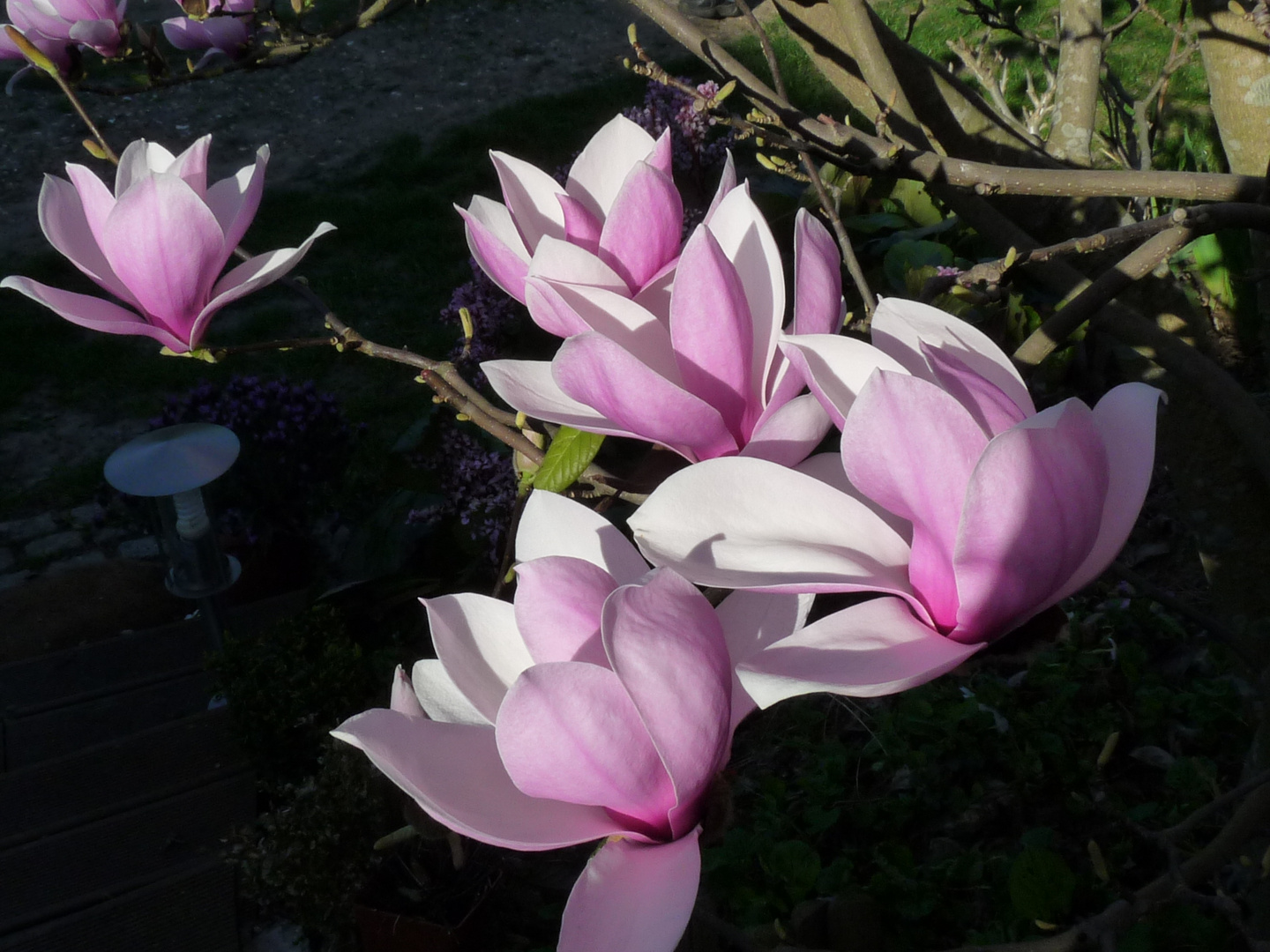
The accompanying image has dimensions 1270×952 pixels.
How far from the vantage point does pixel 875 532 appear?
1.67ft

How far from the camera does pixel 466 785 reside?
0.50 metres

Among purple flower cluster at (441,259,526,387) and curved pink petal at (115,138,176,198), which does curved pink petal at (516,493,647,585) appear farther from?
purple flower cluster at (441,259,526,387)

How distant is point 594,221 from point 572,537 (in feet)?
0.83

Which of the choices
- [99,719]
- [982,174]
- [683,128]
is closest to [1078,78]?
[982,174]

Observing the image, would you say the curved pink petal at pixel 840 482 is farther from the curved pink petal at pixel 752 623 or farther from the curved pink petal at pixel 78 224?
the curved pink petal at pixel 78 224

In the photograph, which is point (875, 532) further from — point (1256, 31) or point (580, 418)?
point (1256, 31)

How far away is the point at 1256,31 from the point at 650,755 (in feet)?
3.72

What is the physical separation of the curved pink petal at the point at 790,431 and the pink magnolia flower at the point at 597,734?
0.26 feet

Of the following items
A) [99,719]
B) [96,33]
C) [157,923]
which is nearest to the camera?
[96,33]

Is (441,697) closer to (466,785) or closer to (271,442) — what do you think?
(466,785)

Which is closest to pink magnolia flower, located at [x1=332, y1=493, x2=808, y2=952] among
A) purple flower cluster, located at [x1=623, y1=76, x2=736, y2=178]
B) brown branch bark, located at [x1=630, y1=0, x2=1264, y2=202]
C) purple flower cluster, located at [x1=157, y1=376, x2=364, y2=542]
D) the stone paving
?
brown branch bark, located at [x1=630, y1=0, x2=1264, y2=202]

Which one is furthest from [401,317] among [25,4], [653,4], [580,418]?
[580,418]

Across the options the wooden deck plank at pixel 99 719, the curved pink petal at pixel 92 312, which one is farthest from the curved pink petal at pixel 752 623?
the wooden deck plank at pixel 99 719

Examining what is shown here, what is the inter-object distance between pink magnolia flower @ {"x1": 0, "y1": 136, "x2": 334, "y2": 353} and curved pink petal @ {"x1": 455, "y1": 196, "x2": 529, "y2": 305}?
4.9 inches
